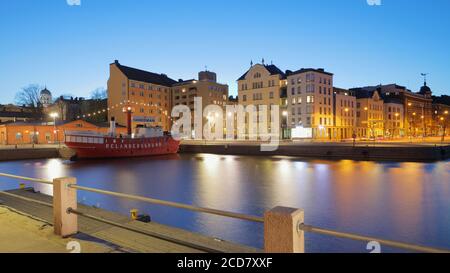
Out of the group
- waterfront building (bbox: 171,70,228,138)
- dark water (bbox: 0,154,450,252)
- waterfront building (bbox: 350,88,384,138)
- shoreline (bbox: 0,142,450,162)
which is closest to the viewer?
dark water (bbox: 0,154,450,252)

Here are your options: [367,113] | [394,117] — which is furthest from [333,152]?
[394,117]

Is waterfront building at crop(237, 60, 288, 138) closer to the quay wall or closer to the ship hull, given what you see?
the quay wall

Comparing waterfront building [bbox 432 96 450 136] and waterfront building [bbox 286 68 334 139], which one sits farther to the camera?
waterfront building [bbox 432 96 450 136]

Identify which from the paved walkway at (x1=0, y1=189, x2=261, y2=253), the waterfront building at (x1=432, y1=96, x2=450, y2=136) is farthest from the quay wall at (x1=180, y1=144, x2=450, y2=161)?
the waterfront building at (x1=432, y1=96, x2=450, y2=136)

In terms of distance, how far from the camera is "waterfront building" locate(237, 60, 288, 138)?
81.7 metres

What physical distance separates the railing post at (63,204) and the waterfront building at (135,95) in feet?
273

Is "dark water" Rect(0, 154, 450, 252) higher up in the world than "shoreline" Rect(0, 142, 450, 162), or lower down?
lower down

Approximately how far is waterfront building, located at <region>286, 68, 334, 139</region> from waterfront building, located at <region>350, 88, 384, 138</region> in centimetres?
1662

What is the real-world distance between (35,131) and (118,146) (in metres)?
26.7

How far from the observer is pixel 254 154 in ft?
182

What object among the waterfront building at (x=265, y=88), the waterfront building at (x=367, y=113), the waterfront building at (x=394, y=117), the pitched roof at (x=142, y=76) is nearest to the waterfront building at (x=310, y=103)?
the waterfront building at (x=265, y=88)

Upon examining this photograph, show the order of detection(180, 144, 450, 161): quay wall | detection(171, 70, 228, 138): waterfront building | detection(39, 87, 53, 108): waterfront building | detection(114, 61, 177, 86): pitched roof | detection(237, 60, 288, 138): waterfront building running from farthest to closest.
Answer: detection(39, 87, 53, 108): waterfront building, detection(171, 70, 228, 138): waterfront building, detection(114, 61, 177, 86): pitched roof, detection(237, 60, 288, 138): waterfront building, detection(180, 144, 450, 161): quay wall

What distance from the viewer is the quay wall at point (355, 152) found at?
41531 millimetres
